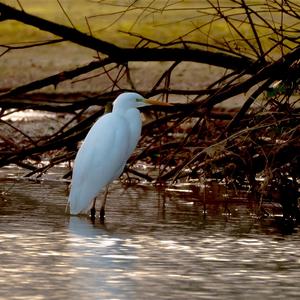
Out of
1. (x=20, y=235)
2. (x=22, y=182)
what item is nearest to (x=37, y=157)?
(x=22, y=182)

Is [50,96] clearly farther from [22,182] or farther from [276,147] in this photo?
[276,147]

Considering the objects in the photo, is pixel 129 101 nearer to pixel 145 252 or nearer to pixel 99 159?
pixel 99 159

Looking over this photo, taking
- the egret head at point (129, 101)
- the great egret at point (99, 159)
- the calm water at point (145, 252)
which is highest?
the egret head at point (129, 101)

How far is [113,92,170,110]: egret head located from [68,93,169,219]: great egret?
0.12m

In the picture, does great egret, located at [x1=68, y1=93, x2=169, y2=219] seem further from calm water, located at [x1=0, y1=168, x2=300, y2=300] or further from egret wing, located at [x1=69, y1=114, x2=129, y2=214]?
calm water, located at [x1=0, y1=168, x2=300, y2=300]

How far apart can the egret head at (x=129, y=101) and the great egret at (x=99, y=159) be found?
0.12m

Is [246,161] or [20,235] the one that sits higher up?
[246,161]

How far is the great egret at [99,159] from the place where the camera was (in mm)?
8498

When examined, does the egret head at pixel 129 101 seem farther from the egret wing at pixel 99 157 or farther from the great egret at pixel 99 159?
the egret wing at pixel 99 157

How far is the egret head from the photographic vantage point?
905 centimetres

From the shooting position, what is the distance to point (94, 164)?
8.67m

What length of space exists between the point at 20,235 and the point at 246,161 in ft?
6.39

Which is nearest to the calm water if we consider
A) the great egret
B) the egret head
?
the great egret

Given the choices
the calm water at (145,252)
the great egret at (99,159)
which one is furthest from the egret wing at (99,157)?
the calm water at (145,252)
